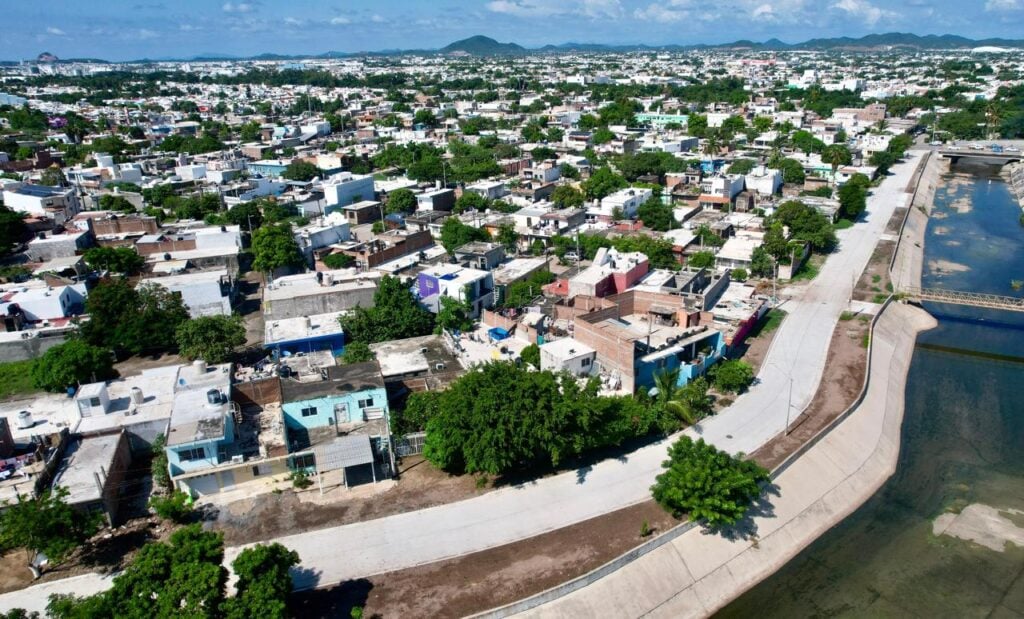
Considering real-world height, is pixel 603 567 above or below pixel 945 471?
above

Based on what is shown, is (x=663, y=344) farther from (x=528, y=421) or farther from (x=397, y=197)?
(x=397, y=197)

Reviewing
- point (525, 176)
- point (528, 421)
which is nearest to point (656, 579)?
point (528, 421)

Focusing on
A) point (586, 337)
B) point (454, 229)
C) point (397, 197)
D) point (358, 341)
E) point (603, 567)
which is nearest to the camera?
point (603, 567)

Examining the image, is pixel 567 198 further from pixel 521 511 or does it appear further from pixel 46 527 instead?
pixel 46 527

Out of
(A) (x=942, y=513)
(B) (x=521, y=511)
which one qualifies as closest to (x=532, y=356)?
(B) (x=521, y=511)

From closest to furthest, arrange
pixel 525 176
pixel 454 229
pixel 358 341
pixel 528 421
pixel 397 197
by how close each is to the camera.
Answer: pixel 528 421 < pixel 358 341 < pixel 454 229 < pixel 397 197 < pixel 525 176

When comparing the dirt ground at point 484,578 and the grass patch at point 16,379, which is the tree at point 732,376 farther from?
the grass patch at point 16,379

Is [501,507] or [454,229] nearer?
[501,507]

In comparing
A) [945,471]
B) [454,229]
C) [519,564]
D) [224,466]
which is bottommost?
[945,471]
